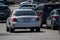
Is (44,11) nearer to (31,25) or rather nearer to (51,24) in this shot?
(51,24)

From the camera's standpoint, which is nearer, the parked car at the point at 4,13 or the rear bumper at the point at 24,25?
the rear bumper at the point at 24,25

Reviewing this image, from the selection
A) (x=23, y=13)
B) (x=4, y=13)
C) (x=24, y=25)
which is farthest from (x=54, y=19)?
(x=4, y=13)

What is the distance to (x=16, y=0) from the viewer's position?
126 m

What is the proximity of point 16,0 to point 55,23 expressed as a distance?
104 meters

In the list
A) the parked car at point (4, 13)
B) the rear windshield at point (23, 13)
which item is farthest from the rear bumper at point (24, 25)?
the parked car at point (4, 13)

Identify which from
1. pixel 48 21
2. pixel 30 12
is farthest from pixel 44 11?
pixel 30 12

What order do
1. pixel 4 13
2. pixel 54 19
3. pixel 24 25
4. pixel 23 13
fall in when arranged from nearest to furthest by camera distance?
1. pixel 24 25
2. pixel 23 13
3. pixel 54 19
4. pixel 4 13

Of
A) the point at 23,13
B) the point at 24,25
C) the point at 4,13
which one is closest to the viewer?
the point at 24,25

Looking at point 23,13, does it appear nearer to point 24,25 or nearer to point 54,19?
point 24,25

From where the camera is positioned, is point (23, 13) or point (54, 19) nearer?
point (23, 13)

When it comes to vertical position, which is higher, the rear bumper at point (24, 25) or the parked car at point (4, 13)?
the rear bumper at point (24, 25)

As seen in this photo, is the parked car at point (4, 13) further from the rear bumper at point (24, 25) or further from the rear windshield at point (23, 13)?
the rear bumper at point (24, 25)

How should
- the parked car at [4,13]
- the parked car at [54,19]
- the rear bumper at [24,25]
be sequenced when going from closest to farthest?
the rear bumper at [24,25] → the parked car at [54,19] → the parked car at [4,13]

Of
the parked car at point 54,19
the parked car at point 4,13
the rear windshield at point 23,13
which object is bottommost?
the parked car at point 4,13
